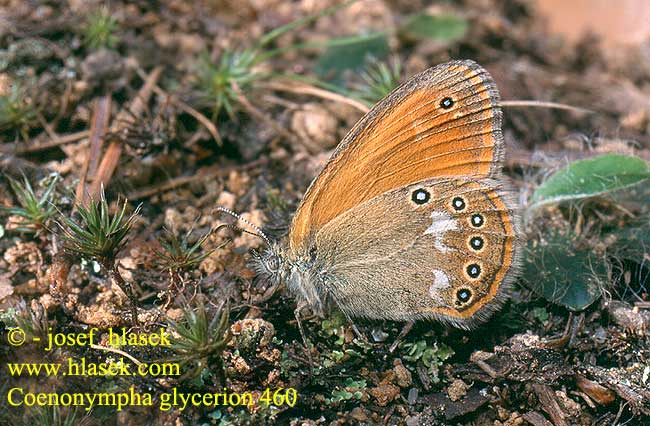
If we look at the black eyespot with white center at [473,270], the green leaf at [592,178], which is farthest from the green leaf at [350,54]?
the black eyespot with white center at [473,270]

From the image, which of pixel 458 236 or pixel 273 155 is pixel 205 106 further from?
pixel 458 236

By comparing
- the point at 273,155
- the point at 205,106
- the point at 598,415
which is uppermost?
the point at 205,106

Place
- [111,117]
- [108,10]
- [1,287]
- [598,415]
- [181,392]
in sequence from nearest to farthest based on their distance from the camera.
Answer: [181,392], [598,415], [1,287], [111,117], [108,10]

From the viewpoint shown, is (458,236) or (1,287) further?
(1,287)

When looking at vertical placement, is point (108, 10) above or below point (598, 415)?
above

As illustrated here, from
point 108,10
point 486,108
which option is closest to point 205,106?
point 108,10

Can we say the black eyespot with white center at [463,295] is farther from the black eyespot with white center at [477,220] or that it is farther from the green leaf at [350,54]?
the green leaf at [350,54]

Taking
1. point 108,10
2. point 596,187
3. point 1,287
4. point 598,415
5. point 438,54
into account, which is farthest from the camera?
point 438,54
